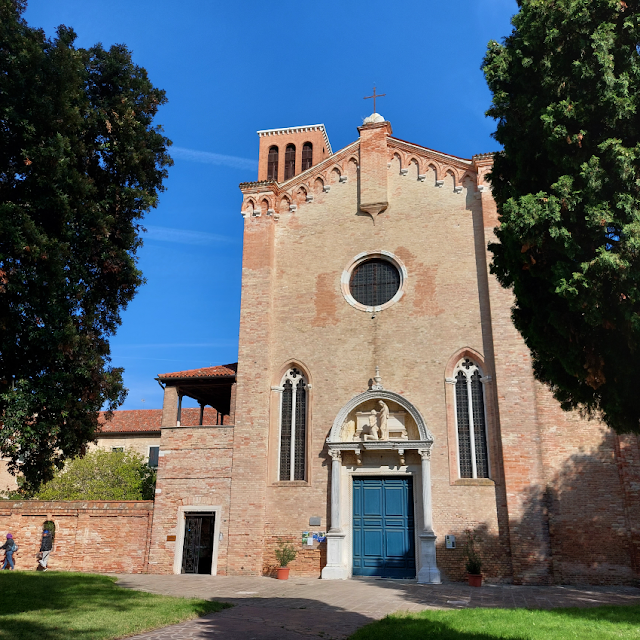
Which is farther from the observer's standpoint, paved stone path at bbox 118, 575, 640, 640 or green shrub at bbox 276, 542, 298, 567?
green shrub at bbox 276, 542, 298, 567

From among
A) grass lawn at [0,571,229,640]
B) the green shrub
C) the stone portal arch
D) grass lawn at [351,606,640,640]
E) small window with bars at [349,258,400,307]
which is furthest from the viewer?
small window with bars at [349,258,400,307]

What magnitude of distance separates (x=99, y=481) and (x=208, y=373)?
13.9 metres

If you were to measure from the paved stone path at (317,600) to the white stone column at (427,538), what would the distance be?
0.47m

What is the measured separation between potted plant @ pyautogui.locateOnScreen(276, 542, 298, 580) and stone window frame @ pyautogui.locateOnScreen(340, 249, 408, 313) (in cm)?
692

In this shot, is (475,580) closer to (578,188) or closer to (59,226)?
(578,188)

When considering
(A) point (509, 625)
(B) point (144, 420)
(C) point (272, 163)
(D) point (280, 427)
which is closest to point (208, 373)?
(D) point (280, 427)

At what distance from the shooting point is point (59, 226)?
32.3 feet

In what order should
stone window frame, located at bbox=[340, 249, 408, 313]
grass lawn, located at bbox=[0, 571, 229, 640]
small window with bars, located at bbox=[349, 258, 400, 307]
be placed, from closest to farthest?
grass lawn, located at bbox=[0, 571, 229, 640]
stone window frame, located at bbox=[340, 249, 408, 313]
small window with bars, located at bbox=[349, 258, 400, 307]

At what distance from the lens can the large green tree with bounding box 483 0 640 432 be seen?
23.6 feet

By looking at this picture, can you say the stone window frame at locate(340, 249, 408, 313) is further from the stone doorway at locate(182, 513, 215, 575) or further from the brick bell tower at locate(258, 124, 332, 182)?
the brick bell tower at locate(258, 124, 332, 182)

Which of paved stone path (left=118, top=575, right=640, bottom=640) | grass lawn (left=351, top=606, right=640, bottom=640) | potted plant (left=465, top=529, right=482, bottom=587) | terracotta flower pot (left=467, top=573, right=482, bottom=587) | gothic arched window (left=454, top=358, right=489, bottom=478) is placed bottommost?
paved stone path (left=118, top=575, right=640, bottom=640)

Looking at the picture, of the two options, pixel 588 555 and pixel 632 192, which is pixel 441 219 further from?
pixel 632 192

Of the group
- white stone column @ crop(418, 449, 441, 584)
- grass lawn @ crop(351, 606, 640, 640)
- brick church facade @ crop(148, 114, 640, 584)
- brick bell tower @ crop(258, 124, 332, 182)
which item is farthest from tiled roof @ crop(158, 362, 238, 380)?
brick bell tower @ crop(258, 124, 332, 182)

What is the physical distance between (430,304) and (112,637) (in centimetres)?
1239
